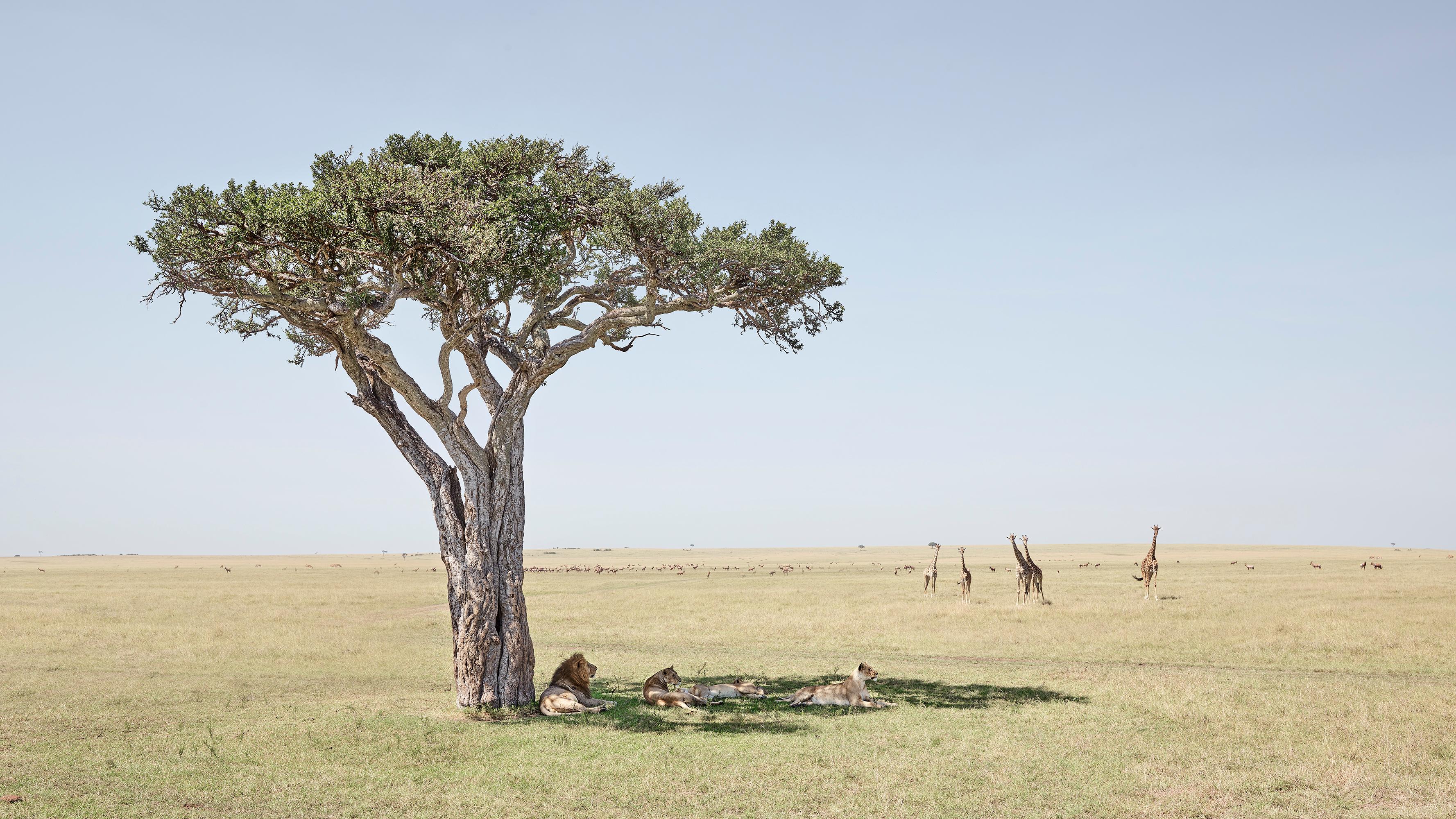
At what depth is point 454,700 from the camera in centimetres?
1778

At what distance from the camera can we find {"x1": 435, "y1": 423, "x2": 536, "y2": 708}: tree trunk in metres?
16.6

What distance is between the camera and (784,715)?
1606cm

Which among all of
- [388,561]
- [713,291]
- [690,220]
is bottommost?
[388,561]

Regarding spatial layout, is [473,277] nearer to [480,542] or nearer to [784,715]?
[480,542]

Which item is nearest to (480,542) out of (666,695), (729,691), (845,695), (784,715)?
(666,695)

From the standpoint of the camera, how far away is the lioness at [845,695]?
1681 cm

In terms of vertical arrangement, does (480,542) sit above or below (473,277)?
below

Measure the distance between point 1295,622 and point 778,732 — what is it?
75.0 ft

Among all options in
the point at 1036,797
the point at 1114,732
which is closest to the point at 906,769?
the point at 1036,797

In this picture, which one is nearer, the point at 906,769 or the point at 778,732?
the point at 906,769

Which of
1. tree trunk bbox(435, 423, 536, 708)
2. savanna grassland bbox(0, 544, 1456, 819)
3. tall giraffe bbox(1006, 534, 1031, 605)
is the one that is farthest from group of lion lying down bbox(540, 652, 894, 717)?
tall giraffe bbox(1006, 534, 1031, 605)

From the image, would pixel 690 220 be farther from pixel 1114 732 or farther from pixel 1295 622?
pixel 1295 622

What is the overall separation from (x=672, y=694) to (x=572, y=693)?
1.85 m

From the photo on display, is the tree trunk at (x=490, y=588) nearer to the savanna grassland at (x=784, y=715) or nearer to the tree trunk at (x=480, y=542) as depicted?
the tree trunk at (x=480, y=542)
